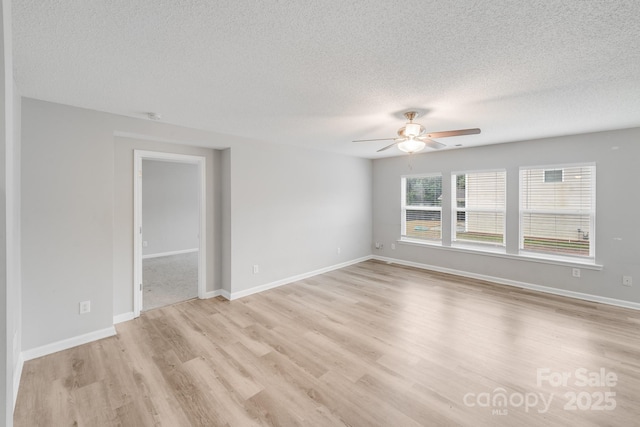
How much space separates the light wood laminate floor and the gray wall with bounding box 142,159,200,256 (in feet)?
12.5

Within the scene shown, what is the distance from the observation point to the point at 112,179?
2994 millimetres

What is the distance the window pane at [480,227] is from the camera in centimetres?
488

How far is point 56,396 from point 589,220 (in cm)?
648

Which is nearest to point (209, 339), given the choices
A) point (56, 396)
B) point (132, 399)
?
point (132, 399)

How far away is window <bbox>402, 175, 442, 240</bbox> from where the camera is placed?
18.5 ft

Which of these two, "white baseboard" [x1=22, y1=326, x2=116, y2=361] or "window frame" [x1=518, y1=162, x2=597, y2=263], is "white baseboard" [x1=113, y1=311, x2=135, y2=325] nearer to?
"white baseboard" [x1=22, y1=326, x2=116, y2=361]

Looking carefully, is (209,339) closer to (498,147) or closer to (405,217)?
(405,217)

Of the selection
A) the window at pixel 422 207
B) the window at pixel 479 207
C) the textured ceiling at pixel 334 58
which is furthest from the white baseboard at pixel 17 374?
the window at pixel 479 207

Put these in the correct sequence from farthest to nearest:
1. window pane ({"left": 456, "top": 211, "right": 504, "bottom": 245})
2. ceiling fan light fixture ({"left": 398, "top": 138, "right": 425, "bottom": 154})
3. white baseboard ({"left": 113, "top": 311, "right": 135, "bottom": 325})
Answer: window pane ({"left": 456, "top": 211, "right": 504, "bottom": 245}), white baseboard ({"left": 113, "top": 311, "right": 135, "bottom": 325}), ceiling fan light fixture ({"left": 398, "top": 138, "right": 425, "bottom": 154})

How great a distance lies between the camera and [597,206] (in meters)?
3.86

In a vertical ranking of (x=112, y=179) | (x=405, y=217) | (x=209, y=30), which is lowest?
(x=405, y=217)

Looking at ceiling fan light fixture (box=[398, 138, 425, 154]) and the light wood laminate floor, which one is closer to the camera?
the light wood laminate floor

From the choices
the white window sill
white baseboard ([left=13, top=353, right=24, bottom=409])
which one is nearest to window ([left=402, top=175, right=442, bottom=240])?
the white window sill

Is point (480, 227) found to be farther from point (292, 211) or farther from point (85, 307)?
point (85, 307)
